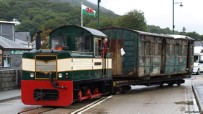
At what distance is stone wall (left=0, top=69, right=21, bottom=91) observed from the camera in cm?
2220

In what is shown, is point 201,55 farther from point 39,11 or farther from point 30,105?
point 39,11

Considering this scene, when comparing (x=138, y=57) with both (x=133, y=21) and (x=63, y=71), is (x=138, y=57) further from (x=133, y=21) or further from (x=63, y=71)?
(x=133, y=21)

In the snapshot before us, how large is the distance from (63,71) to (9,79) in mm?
8526

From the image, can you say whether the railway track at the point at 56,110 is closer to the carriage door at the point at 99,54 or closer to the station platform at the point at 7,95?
the carriage door at the point at 99,54

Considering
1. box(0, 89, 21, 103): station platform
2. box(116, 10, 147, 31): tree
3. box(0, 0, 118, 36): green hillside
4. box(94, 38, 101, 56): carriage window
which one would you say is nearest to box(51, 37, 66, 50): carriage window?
box(94, 38, 101, 56): carriage window

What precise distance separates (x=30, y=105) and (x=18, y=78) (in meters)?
7.44

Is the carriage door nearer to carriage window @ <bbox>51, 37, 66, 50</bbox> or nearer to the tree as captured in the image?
carriage window @ <bbox>51, 37, 66, 50</bbox>

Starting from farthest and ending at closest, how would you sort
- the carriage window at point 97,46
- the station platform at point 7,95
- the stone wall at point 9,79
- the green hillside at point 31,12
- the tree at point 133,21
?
the green hillside at point 31,12 < the tree at point 133,21 < the stone wall at point 9,79 < the station platform at point 7,95 < the carriage window at point 97,46

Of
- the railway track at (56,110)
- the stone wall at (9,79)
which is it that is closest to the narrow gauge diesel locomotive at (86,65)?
the railway track at (56,110)

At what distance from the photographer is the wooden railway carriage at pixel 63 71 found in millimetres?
15344

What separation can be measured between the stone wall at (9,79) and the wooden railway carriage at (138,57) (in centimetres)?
556

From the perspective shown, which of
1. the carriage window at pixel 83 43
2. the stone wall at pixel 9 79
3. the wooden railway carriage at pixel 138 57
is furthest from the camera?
the stone wall at pixel 9 79

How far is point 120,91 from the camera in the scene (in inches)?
866

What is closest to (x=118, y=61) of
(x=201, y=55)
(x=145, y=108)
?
(x=145, y=108)
